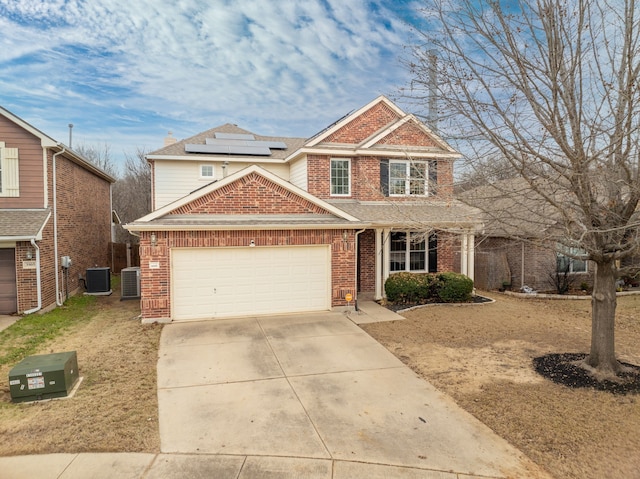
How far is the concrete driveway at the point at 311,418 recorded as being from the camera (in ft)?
14.3

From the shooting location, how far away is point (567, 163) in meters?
6.39

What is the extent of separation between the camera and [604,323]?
6.99m

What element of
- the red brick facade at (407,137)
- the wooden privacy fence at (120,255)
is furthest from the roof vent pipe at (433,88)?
the wooden privacy fence at (120,255)

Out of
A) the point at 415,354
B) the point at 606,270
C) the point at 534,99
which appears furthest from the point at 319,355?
the point at 534,99

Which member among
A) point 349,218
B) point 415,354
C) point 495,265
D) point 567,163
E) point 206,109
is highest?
point 206,109

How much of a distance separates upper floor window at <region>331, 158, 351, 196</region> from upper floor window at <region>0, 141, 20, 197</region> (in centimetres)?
1009

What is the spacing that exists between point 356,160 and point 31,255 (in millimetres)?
10859

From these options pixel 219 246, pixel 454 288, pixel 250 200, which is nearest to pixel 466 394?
pixel 454 288

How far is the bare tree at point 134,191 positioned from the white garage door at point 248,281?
22289mm

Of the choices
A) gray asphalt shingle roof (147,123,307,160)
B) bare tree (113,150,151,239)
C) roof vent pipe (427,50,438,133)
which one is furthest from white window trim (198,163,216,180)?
bare tree (113,150,151,239)

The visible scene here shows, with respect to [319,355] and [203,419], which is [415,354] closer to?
[319,355]

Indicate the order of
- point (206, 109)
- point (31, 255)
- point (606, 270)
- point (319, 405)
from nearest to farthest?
point (319, 405) → point (606, 270) → point (31, 255) → point (206, 109)

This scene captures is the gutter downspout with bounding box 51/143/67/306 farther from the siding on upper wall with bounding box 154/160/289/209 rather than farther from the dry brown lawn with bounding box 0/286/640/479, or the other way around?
the siding on upper wall with bounding box 154/160/289/209

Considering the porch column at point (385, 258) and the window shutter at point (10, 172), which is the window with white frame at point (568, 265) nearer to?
the porch column at point (385, 258)
